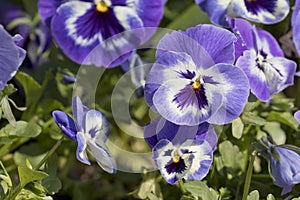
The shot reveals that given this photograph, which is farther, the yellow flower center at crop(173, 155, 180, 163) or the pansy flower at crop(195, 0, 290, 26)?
the pansy flower at crop(195, 0, 290, 26)

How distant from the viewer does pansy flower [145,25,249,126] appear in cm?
92

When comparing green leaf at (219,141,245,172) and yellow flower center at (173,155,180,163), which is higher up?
yellow flower center at (173,155,180,163)

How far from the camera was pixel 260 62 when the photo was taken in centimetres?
104

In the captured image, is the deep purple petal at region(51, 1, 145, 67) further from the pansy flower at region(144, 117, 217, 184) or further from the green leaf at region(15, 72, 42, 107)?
the pansy flower at region(144, 117, 217, 184)

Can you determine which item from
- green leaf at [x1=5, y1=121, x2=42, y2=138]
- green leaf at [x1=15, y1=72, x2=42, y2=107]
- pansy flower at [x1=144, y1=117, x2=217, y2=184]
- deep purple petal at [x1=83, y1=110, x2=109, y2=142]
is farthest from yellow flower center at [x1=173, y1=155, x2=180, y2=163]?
green leaf at [x1=15, y1=72, x2=42, y2=107]

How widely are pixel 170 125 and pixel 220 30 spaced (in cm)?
14

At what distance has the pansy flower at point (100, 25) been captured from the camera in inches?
46.2

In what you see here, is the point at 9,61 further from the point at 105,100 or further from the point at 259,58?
the point at 105,100

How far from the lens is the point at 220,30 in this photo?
936 mm

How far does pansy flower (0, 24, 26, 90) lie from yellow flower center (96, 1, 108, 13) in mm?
331

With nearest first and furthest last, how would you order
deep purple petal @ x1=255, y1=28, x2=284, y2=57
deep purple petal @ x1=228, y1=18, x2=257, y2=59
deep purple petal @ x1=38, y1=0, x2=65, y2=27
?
deep purple petal @ x1=228, y1=18, x2=257, y2=59, deep purple petal @ x1=255, y1=28, x2=284, y2=57, deep purple petal @ x1=38, y1=0, x2=65, y2=27

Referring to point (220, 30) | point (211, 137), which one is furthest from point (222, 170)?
point (220, 30)

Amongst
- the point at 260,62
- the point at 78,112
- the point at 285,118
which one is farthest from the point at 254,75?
the point at 78,112

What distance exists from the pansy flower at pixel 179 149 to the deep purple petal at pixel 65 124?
0.32ft
